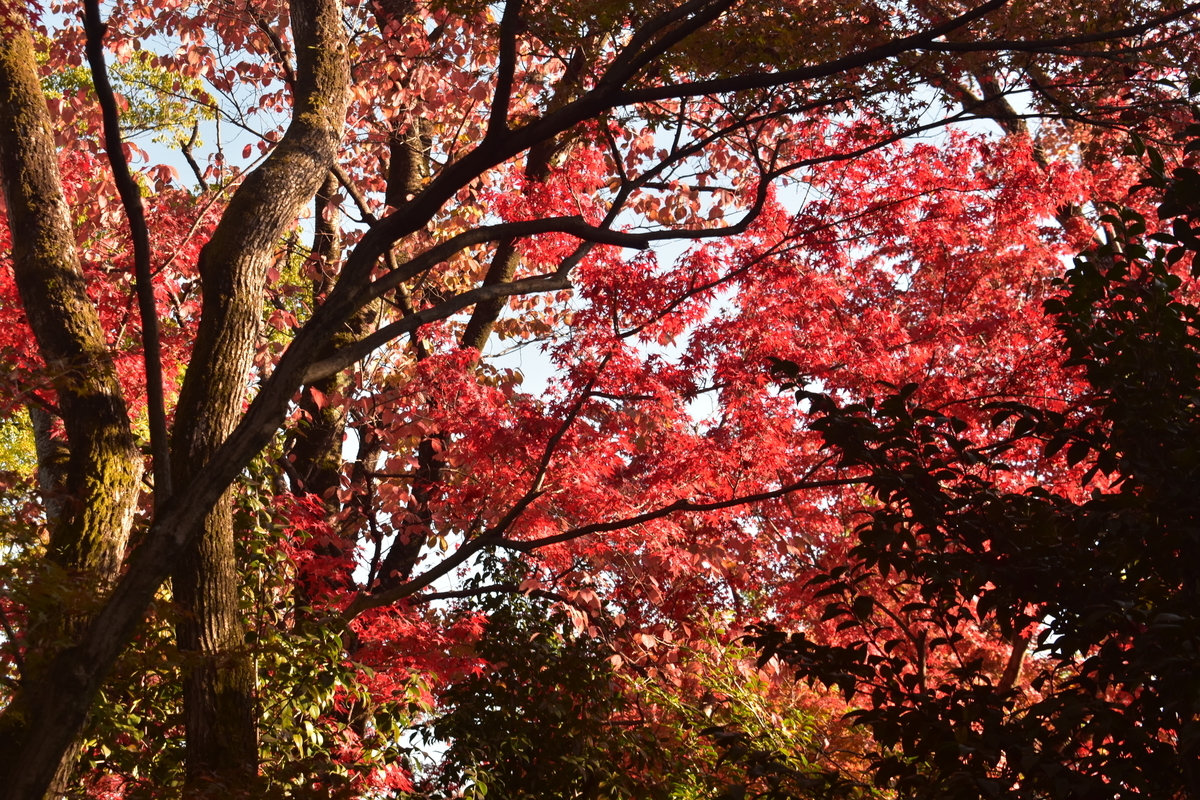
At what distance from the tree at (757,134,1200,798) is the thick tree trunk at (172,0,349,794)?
2.44 metres

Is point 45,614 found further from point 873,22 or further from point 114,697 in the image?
point 873,22

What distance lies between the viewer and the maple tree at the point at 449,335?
13.6 ft

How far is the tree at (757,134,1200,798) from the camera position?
2408 millimetres

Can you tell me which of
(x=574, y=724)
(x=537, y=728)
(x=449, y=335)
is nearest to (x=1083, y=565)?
(x=574, y=724)

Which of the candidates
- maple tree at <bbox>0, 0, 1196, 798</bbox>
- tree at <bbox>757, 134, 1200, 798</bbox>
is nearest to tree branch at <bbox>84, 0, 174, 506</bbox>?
maple tree at <bbox>0, 0, 1196, 798</bbox>

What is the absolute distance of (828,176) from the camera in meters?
7.00

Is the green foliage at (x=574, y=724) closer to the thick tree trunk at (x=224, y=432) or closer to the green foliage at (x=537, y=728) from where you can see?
the green foliage at (x=537, y=728)

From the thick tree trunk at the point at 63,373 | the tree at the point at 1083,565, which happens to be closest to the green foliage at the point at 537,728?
the thick tree trunk at the point at 63,373

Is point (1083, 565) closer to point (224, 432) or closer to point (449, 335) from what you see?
point (224, 432)

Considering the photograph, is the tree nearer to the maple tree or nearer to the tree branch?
the maple tree

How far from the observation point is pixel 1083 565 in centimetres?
279

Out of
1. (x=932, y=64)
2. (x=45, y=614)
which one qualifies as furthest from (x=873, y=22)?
(x=45, y=614)

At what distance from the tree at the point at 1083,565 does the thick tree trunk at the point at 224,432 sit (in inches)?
95.9

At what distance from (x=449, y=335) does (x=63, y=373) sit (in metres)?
5.21
